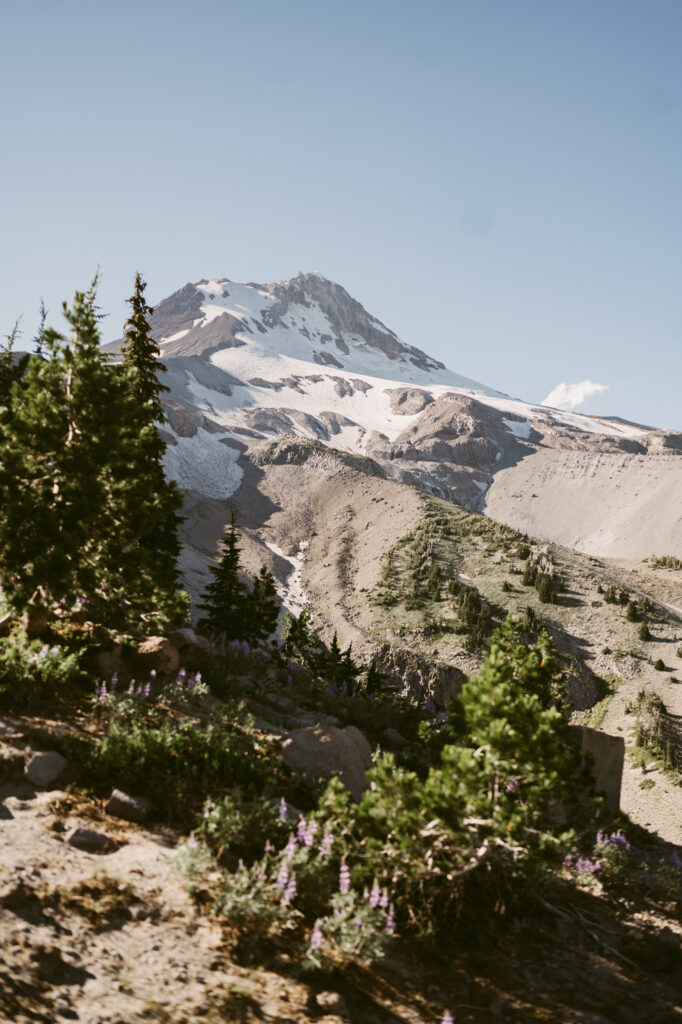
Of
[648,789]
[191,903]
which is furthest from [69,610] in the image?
[648,789]

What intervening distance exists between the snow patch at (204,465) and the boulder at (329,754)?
84724 mm

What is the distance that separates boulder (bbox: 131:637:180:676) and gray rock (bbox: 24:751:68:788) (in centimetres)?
456

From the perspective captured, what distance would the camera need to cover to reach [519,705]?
7.13 meters

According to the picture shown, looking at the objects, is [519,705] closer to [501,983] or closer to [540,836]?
[540,836]

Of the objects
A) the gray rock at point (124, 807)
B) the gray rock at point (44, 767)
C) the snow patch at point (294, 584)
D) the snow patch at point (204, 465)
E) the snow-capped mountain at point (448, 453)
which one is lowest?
the snow patch at point (294, 584)

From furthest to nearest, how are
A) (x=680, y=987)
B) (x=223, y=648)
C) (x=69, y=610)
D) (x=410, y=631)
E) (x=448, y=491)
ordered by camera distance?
(x=448, y=491)
(x=410, y=631)
(x=223, y=648)
(x=69, y=610)
(x=680, y=987)

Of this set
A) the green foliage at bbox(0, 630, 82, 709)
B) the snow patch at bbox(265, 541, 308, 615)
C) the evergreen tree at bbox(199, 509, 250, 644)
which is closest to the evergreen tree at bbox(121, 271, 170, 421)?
the evergreen tree at bbox(199, 509, 250, 644)

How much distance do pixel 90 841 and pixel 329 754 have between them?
4.78 metres

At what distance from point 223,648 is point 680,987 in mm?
16627

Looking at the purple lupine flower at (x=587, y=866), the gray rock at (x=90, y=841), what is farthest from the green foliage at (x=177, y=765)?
the purple lupine flower at (x=587, y=866)

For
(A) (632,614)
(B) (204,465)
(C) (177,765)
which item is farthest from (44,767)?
(B) (204,465)

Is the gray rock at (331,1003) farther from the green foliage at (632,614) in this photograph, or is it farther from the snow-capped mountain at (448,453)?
the snow-capped mountain at (448,453)

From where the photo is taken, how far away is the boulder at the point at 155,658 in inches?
527

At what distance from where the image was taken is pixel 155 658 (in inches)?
533
